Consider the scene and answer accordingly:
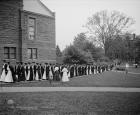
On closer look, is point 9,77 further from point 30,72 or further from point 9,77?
point 30,72

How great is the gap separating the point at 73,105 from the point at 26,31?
1882 cm

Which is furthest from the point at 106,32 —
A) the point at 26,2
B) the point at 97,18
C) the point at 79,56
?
the point at 26,2

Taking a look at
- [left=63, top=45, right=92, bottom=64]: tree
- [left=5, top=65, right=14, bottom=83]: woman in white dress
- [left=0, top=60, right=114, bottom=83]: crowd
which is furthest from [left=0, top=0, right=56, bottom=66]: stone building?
[left=63, top=45, right=92, bottom=64]: tree

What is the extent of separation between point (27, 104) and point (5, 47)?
54.9 ft

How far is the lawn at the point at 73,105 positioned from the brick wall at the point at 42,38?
51.8ft

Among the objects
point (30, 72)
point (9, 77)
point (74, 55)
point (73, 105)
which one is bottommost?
point (73, 105)

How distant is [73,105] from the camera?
33.4 feet

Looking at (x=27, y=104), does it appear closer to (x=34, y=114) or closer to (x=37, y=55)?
(x=34, y=114)

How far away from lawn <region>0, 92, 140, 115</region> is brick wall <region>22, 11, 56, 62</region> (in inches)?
622

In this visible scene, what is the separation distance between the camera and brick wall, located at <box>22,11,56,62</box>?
2714 cm

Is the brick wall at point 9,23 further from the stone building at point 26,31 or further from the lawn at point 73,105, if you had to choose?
the lawn at point 73,105

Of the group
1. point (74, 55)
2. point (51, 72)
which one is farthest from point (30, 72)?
point (74, 55)

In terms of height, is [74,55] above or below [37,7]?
below

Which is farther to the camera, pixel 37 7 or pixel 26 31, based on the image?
pixel 37 7
